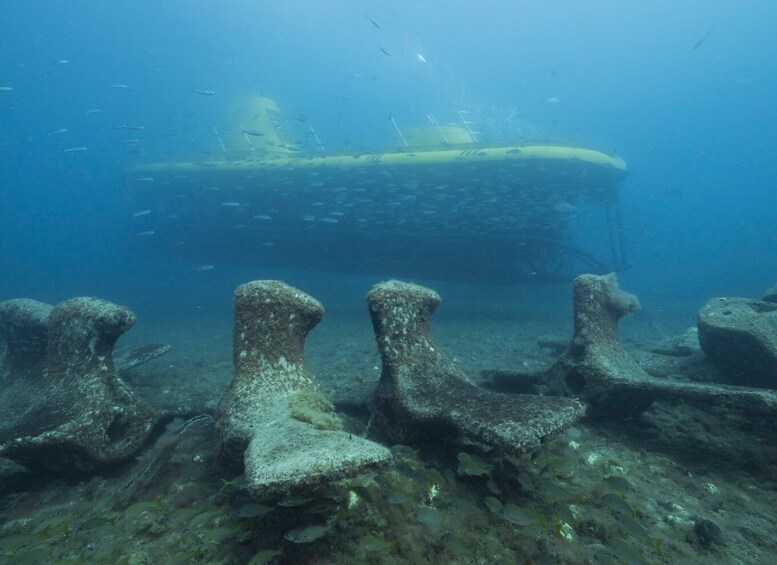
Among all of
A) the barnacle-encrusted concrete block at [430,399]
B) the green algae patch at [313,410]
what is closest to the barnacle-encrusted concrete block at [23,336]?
the green algae patch at [313,410]

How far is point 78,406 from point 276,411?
7.45 feet

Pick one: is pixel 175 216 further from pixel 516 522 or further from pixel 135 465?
pixel 516 522

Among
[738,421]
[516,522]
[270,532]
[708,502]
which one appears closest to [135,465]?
[270,532]

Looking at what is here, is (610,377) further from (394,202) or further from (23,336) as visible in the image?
(394,202)

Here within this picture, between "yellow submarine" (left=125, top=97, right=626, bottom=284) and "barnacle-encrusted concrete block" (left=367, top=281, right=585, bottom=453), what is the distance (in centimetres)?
1135

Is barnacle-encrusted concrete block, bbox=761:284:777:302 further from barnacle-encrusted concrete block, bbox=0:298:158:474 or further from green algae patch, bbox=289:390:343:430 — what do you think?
barnacle-encrusted concrete block, bbox=0:298:158:474

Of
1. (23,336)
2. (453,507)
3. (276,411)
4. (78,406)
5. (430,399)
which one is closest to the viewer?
(453,507)

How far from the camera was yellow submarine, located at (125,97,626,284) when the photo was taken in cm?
1484

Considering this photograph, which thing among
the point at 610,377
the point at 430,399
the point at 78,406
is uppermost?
the point at 610,377

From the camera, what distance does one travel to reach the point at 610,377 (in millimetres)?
4320

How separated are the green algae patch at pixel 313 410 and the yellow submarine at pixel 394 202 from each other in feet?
40.7

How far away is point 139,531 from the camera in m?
2.89

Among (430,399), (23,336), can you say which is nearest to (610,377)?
(430,399)

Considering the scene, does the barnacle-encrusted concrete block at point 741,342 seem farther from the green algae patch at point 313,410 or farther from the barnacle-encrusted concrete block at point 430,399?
the green algae patch at point 313,410
